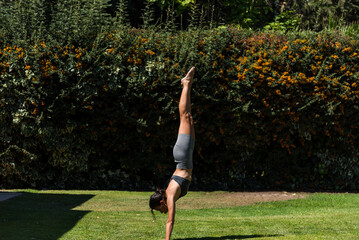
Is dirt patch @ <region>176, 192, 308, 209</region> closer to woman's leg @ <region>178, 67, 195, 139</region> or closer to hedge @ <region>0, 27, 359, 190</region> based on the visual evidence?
hedge @ <region>0, 27, 359, 190</region>

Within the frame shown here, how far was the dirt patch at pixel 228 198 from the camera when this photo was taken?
11047 millimetres

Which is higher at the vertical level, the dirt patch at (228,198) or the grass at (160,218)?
the grass at (160,218)

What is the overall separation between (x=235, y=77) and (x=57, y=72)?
4.51 meters

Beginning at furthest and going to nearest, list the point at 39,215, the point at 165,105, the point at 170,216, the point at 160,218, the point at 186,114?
the point at 165,105 → the point at 160,218 → the point at 39,215 → the point at 186,114 → the point at 170,216

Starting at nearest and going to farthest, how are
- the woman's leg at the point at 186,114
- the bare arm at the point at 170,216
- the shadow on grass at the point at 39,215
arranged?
the bare arm at the point at 170,216
the woman's leg at the point at 186,114
the shadow on grass at the point at 39,215

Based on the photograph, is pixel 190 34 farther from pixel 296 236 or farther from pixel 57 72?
pixel 296 236

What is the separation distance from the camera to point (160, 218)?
898cm

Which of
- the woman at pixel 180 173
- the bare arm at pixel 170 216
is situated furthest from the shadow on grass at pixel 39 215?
the bare arm at pixel 170 216

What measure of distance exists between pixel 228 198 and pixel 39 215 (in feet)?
16.6

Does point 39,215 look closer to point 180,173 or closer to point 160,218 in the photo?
point 160,218

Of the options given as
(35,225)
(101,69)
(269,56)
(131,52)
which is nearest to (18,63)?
(101,69)

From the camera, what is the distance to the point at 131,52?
40.7 feet

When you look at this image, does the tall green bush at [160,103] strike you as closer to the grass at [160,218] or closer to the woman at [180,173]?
the grass at [160,218]

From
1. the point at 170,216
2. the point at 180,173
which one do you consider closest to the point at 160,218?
the point at 180,173
